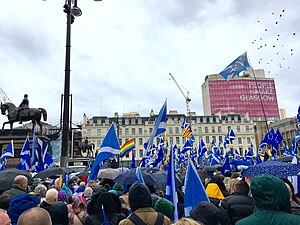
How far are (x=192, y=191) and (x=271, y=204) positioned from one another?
1.72m

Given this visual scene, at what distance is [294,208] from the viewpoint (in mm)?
3732

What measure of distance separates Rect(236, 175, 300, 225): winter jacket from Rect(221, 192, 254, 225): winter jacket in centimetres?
186

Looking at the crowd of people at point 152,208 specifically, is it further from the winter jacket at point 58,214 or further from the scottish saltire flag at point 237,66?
the scottish saltire flag at point 237,66

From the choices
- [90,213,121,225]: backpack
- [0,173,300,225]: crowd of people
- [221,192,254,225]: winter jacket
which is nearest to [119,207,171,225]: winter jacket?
[0,173,300,225]: crowd of people

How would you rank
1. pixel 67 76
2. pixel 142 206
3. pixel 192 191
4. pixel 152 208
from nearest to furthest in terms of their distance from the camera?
1. pixel 142 206
2. pixel 152 208
3. pixel 192 191
4. pixel 67 76

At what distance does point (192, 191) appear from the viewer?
407 cm

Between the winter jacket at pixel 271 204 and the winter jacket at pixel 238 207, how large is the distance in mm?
1862

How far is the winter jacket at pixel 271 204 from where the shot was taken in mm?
2373

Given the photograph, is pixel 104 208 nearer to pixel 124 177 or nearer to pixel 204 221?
pixel 204 221

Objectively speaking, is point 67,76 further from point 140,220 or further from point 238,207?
point 140,220

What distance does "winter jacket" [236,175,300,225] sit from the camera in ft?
7.79

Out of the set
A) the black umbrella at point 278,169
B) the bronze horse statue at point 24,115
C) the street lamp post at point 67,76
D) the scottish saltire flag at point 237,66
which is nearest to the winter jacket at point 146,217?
the black umbrella at point 278,169

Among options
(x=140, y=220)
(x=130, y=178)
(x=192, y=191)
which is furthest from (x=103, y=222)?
(x=130, y=178)

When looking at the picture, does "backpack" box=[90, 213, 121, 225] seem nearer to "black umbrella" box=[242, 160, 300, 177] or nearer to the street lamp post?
"black umbrella" box=[242, 160, 300, 177]
